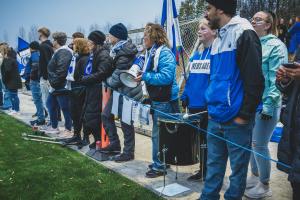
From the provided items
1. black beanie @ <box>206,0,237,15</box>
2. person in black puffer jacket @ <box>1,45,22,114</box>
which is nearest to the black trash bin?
black beanie @ <box>206,0,237,15</box>

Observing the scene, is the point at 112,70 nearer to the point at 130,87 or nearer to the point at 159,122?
the point at 130,87

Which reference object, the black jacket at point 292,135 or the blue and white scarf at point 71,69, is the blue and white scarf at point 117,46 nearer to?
the blue and white scarf at point 71,69

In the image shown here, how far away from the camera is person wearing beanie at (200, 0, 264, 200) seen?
3.23 meters

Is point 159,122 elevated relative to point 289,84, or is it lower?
lower

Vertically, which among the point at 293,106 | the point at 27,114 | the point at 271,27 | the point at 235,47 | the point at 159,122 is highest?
the point at 271,27

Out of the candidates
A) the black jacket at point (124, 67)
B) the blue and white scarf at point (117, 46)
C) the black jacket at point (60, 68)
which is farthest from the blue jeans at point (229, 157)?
the black jacket at point (60, 68)

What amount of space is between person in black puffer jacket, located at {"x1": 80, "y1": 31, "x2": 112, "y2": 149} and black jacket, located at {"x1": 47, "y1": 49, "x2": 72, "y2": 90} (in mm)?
1268

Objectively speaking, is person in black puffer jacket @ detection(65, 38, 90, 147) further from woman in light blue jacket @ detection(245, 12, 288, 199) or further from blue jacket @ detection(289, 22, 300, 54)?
Result: blue jacket @ detection(289, 22, 300, 54)

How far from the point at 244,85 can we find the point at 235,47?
37cm

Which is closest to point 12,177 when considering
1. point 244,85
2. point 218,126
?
point 218,126

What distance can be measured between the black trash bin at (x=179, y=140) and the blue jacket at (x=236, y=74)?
3.40 ft

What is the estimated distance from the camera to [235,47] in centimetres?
331

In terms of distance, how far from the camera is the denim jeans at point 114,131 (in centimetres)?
631

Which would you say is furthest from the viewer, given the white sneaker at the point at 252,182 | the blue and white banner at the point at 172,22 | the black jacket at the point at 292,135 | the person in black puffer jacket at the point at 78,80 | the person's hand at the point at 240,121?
the blue and white banner at the point at 172,22
